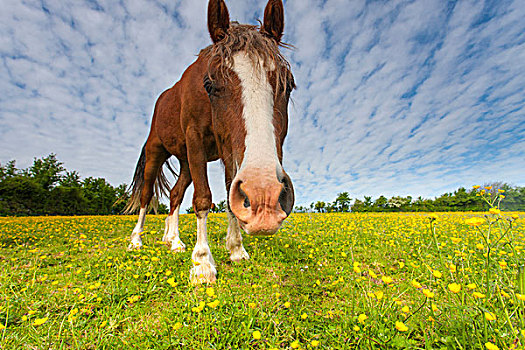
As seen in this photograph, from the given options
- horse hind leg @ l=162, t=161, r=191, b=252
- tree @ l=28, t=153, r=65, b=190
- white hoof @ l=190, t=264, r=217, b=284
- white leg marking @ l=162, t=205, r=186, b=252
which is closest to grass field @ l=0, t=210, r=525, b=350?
white hoof @ l=190, t=264, r=217, b=284

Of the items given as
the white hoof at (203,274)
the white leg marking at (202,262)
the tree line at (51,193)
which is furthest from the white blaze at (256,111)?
the tree line at (51,193)

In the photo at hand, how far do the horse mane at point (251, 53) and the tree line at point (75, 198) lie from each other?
22.0m

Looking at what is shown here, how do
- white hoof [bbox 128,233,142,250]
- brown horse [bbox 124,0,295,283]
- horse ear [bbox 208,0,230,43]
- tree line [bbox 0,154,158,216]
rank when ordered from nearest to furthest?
brown horse [bbox 124,0,295,283] < horse ear [bbox 208,0,230,43] < white hoof [bbox 128,233,142,250] < tree line [bbox 0,154,158,216]

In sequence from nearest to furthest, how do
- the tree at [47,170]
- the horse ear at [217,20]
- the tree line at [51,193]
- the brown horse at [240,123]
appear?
the brown horse at [240,123] < the horse ear at [217,20] < the tree line at [51,193] < the tree at [47,170]

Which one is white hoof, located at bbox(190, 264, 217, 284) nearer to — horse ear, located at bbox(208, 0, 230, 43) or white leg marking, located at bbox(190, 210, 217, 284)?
white leg marking, located at bbox(190, 210, 217, 284)

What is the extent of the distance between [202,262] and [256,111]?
84.8 inches

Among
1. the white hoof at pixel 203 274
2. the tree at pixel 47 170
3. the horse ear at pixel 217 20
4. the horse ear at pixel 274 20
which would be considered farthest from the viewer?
the tree at pixel 47 170

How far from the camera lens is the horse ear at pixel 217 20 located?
2.98m

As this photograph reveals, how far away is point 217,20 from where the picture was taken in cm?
303

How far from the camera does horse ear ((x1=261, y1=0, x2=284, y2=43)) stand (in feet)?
10.3

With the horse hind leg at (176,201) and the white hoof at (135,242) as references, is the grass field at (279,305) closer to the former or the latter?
the white hoof at (135,242)

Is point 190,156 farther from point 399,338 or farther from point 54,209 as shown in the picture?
point 54,209

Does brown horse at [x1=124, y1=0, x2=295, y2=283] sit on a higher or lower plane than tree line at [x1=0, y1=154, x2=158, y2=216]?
lower

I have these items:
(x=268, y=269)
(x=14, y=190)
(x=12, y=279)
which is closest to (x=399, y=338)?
(x=268, y=269)
